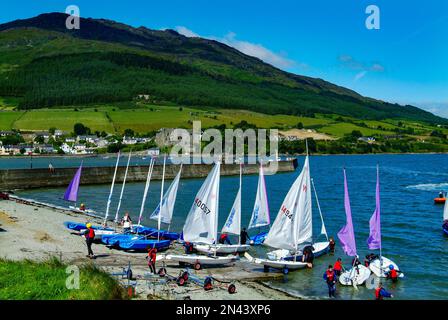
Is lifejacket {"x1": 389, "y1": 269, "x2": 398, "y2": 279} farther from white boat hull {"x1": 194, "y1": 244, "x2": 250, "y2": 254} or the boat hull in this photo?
white boat hull {"x1": 194, "y1": 244, "x2": 250, "y2": 254}

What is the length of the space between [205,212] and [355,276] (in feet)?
32.5

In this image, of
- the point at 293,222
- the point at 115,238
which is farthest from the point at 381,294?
the point at 115,238

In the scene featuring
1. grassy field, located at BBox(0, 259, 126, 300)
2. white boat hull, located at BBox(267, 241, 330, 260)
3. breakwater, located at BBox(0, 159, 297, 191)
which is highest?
breakwater, located at BBox(0, 159, 297, 191)

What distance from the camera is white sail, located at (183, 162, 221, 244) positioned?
31.3 meters

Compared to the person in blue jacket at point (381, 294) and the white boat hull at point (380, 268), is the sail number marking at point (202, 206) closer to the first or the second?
the white boat hull at point (380, 268)

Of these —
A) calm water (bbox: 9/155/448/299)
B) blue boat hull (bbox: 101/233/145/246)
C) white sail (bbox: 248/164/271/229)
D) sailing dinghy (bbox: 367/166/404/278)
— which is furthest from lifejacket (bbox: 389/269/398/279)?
blue boat hull (bbox: 101/233/145/246)

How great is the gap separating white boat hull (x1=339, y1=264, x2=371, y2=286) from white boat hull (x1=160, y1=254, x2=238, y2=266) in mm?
6874

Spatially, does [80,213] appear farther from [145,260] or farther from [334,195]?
[334,195]

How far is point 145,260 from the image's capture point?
104 feet

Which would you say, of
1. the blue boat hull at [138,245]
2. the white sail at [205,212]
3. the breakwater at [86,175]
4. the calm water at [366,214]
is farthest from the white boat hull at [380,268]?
the breakwater at [86,175]

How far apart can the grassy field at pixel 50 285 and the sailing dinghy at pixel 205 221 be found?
30.3ft

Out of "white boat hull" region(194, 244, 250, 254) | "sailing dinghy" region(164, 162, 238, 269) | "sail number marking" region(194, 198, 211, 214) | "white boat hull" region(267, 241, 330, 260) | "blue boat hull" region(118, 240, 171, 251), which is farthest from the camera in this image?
"blue boat hull" region(118, 240, 171, 251)

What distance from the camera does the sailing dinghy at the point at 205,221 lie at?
30953 millimetres
